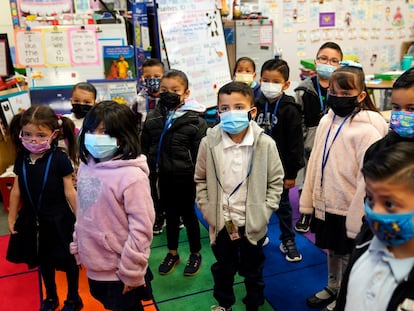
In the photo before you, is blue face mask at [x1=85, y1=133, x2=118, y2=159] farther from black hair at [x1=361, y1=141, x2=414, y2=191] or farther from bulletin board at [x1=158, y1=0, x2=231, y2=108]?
bulletin board at [x1=158, y1=0, x2=231, y2=108]

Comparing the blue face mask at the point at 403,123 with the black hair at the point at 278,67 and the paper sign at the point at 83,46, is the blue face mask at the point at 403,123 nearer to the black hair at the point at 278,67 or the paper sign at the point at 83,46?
the black hair at the point at 278,67

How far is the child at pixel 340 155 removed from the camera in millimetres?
2129

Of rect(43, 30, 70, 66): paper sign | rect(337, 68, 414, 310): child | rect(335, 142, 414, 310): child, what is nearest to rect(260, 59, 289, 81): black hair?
rect(337, 68, 414, 310): child

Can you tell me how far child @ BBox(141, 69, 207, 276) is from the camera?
279cm

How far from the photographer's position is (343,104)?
217 centimetres

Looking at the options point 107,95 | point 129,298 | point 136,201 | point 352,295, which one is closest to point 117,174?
point 136,201

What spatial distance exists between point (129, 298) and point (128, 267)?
22 cm

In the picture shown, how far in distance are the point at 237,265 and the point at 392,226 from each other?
1312 mm

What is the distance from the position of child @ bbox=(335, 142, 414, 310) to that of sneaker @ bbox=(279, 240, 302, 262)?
1.90m

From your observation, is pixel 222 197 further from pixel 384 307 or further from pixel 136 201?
pixel 384 307

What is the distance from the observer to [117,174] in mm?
1777

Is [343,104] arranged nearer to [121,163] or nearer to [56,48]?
[121,163]

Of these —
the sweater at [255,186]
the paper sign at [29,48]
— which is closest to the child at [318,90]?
the sweater at [255,186]

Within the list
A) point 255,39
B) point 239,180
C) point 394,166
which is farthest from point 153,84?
point 255,39
